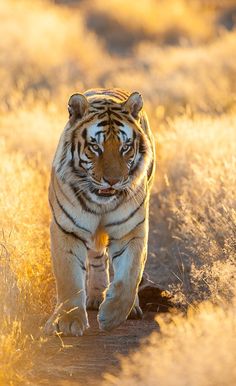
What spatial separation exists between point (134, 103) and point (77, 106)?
0.36 m

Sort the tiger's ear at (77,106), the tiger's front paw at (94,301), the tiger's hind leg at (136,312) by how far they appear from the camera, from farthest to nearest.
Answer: the tiger's front paw at (94,301)
the tiger's hind leg at (136,312)
the tiger's ear at (77,106)

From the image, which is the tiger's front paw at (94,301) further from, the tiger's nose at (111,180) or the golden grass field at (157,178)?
the tiger's nose at (111,180)

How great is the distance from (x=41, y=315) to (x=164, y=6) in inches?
1121

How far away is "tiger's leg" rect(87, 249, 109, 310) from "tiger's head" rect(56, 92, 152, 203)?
1.02m

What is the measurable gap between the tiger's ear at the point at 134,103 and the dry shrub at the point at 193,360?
1.69m

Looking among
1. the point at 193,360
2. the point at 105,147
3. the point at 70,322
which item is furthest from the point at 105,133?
the point at 193,360

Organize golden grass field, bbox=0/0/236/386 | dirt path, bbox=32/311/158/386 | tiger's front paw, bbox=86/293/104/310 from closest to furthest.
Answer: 1. golden grass field, bbox=0/0/236/386
2. dirt path, bbox=32/311/158/386
3. tiger's front paw, bbox=86/293/104/310

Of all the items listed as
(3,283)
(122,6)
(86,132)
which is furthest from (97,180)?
(122,6)

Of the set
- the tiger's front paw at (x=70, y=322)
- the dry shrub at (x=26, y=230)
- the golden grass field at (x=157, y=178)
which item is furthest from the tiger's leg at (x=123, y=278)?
the dry shrub at (x=26, y=230)

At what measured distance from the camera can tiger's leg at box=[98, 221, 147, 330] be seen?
6.60 m

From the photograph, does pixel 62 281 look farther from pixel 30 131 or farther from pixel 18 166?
pixel 30 131

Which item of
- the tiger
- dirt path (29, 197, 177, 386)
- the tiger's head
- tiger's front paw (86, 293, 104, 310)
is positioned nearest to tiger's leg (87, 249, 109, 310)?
tiger's front paw (86, 293, 104, 310)

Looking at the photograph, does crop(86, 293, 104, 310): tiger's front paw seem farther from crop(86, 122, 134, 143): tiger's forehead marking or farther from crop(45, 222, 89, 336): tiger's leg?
crop(86, 122, 134, 143): tiger's forehead marking

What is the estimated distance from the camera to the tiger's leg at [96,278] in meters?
7.70
